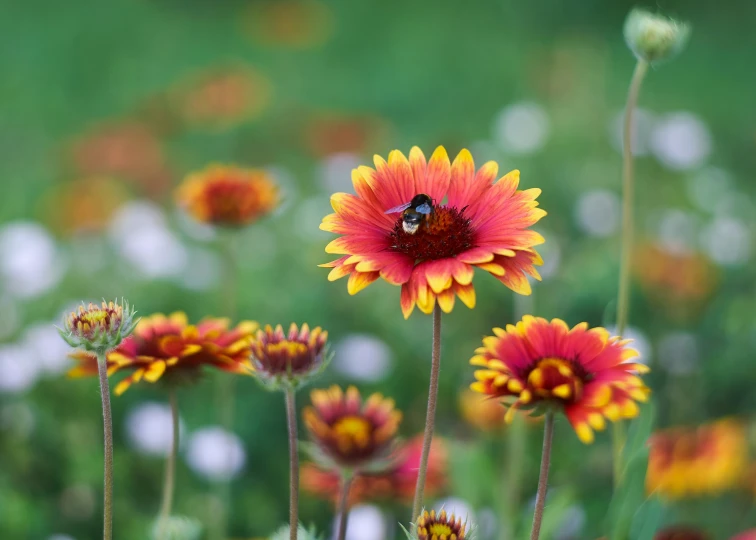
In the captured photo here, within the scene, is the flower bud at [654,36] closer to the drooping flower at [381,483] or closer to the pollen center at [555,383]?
the pollen center at [555,383]

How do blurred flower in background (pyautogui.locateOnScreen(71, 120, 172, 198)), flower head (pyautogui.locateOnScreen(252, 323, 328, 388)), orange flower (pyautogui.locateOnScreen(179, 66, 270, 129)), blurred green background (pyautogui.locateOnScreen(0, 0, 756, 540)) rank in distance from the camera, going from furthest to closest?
orange flower (pyautogui.locateOnScreen(179, 66, 270, 129)), blurred flower in background (pyautogui.locateOnScreen(71, 120, 172, 198)), blurred green background (pyautogui.locateOnScreen(0, 0, 756, 540)), flower head (pyautogui.locateOnScreen(252, 323, 328, 388))

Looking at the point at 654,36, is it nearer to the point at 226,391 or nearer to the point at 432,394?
the point at 432,394

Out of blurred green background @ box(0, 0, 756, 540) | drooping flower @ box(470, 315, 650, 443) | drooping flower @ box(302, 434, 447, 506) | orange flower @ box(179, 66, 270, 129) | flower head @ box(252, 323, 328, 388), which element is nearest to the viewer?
drooping flower @ box(470, 315, 650, 443)

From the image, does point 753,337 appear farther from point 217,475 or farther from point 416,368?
point 217,475

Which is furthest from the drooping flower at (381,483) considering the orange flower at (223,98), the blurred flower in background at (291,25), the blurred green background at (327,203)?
the blurred flower in background at (291,25)

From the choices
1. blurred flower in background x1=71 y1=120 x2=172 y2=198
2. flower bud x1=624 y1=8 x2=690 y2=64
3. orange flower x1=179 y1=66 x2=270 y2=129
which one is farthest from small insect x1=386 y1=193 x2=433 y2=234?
orange flower x1=179 y1=66 x2=270 y2=129

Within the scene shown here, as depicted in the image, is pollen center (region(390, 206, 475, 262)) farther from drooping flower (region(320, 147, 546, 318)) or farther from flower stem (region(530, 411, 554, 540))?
flower stem (region(530, 411, 554, 540))

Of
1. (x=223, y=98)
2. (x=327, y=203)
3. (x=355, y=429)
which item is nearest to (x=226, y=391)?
(x=355, y=429)

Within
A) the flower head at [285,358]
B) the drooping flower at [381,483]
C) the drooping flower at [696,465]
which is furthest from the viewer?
the drooping flower at [696,465]

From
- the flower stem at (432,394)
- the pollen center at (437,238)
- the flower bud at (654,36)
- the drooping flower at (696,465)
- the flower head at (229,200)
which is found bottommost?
the drooping flower at (696,465)
